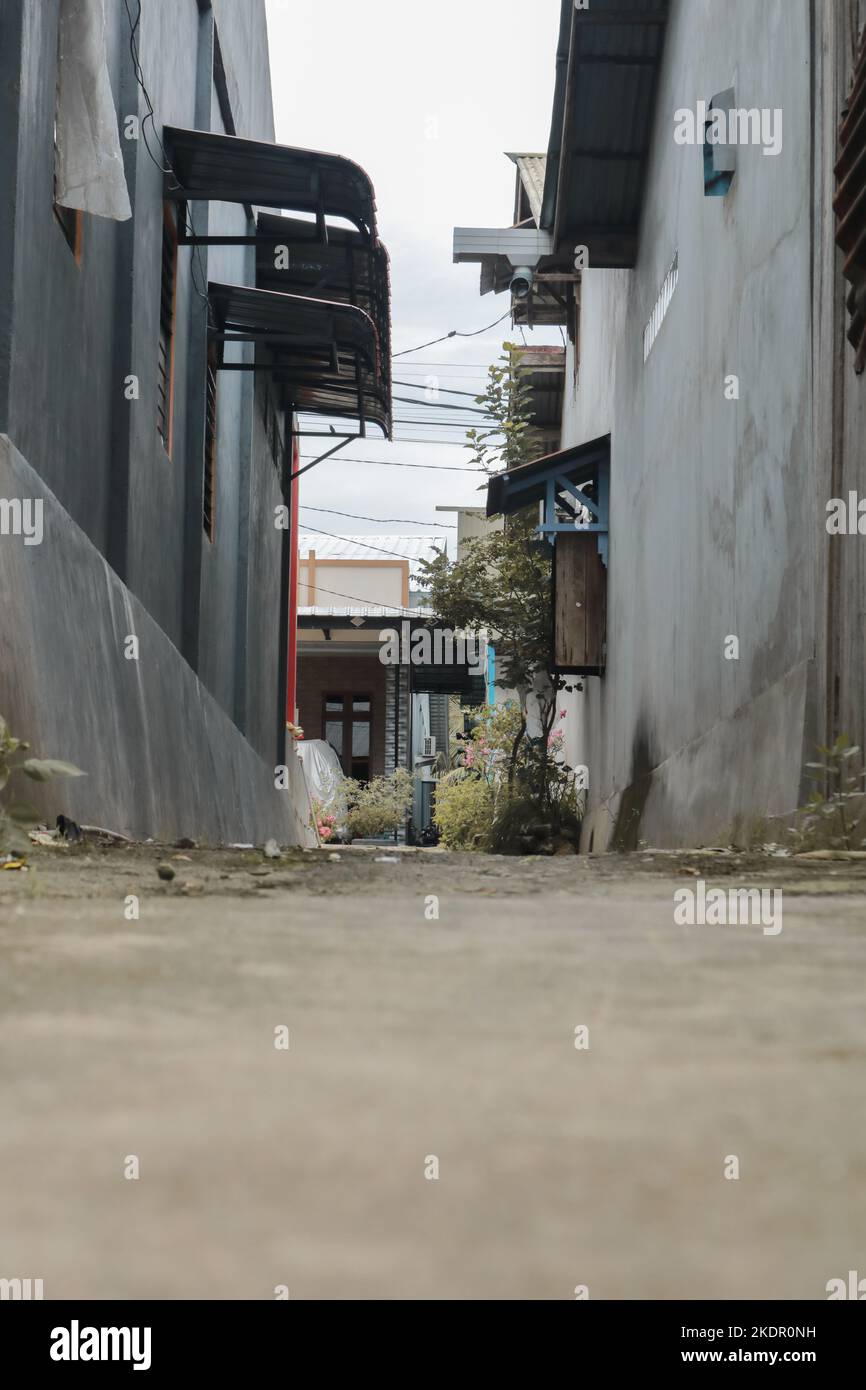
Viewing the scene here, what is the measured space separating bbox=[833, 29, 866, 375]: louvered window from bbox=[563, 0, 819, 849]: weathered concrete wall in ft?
1.45

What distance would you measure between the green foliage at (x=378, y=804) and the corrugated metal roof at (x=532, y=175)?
11418 mm

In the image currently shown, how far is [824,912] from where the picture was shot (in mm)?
2396

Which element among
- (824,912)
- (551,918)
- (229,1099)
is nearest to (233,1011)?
(229,1099)

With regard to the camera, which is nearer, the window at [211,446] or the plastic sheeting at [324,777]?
the window at [211,446]

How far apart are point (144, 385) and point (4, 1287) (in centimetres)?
696

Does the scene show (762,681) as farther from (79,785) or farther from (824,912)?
(824,912)

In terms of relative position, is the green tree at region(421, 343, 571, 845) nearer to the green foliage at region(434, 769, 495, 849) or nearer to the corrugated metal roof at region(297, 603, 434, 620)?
the green foliage at region(434, 769, 495, 849)

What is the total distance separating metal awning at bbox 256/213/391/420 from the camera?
367 inches

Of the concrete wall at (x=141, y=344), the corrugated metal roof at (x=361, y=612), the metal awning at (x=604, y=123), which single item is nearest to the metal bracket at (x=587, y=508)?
the metal awning at (x=604, y=123)

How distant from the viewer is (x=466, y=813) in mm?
14758

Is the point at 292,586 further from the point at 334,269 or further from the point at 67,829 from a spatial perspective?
the point at 67,829

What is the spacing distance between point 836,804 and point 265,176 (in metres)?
5.69

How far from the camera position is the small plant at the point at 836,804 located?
4.02 meters

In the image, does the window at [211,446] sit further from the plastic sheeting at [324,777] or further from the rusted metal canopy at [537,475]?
the plastic sheeting at [324,777]
